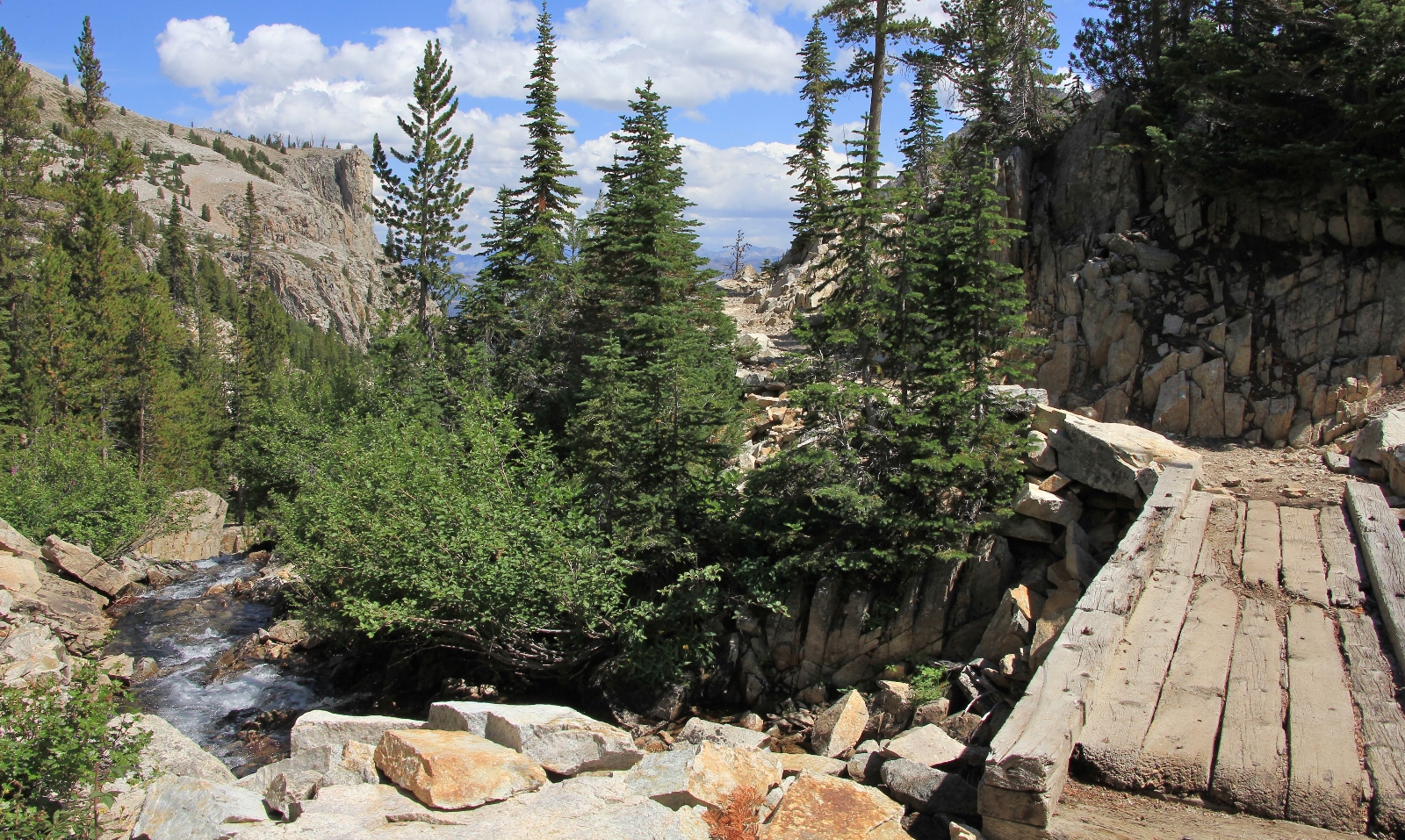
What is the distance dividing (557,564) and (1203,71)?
1613cm

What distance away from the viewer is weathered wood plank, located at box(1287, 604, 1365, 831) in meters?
4.71

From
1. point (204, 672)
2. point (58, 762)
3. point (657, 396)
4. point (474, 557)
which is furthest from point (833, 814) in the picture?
point (204, 672)

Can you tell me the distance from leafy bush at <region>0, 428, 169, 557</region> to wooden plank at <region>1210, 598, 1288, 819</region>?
29264 millimetres

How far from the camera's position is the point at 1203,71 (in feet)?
52.5

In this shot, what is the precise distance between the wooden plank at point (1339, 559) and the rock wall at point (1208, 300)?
554cm

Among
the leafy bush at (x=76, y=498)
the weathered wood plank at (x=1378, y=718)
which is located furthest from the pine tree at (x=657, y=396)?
the leafy bush at (x=76, y=498)

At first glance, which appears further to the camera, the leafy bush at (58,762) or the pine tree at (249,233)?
the pine tree at (249,233)

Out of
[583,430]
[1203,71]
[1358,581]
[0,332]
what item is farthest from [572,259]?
[0,332]

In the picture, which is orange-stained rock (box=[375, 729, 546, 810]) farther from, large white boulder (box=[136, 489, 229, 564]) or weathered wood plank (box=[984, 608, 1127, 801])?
large white boulder (box=[136, 489, 229, 564])

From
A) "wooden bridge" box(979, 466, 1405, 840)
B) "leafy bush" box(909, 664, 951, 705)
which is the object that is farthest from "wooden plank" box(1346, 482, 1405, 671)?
"leafy bush" box(909, 664, 951, 705)

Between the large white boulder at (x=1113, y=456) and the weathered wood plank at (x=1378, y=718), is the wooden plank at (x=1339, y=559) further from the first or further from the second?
the large white boulder at (x=1113, y=456)

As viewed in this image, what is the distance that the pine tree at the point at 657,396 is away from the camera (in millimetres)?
14242

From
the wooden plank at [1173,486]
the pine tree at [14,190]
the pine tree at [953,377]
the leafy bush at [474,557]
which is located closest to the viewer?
the wooden plank at [1173,486]

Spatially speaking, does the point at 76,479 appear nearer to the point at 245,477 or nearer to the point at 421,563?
the point at 245,477
